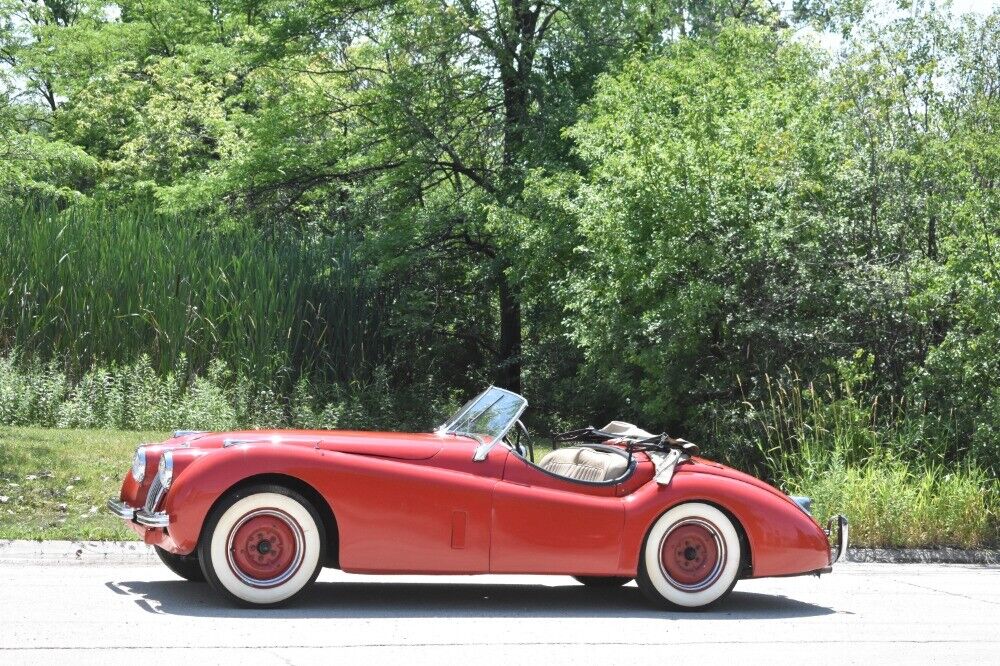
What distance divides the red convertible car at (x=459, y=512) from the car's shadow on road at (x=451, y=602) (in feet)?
0.61

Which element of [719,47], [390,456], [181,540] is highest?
[719,47]

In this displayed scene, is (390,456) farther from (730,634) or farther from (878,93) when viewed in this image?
(878,93)

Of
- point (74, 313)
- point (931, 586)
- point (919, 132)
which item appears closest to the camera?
point (931, 586)

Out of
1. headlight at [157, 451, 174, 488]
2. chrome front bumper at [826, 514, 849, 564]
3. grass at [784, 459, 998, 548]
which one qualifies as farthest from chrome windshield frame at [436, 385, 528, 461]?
grass at [784, 459, 998, 548]

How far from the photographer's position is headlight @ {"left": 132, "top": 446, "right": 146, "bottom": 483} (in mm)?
7832

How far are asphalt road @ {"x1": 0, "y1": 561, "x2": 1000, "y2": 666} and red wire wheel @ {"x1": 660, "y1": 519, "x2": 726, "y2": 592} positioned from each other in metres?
0.23

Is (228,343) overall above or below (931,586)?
above

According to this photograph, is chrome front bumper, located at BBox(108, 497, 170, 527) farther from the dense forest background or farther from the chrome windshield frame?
the dense forest background

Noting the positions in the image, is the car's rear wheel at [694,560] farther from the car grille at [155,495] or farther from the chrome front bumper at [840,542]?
the car grille at [155,495]

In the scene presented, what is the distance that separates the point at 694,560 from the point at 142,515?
3.49 meters

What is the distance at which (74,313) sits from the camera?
1809 centimetres

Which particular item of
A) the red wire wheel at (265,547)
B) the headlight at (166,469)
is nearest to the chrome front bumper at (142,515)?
the headlight at (166,469)

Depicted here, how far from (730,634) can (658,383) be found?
8.79 m

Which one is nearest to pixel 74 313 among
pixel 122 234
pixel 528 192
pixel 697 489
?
pixel 122 234
